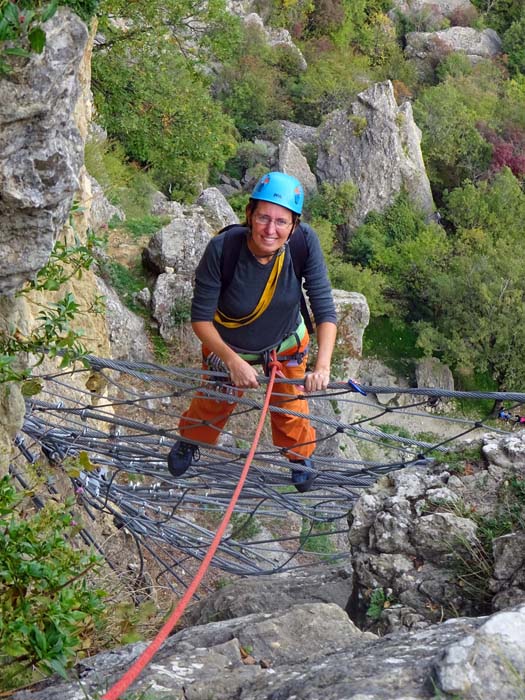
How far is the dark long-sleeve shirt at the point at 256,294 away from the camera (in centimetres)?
325

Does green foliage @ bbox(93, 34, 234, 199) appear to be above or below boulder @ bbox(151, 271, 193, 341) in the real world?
above

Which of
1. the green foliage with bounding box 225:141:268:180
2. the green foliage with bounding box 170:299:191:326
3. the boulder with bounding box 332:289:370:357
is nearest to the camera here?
the green foliage with bounding box 170:299:191:326

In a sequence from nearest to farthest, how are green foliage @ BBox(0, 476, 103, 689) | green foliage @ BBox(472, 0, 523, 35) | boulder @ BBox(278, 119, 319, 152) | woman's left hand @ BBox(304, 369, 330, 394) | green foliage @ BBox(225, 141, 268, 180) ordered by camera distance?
green foliage @ BBox(0, 476, 103, 689)
woman's left hand @ BBox(304, 369, 330, 394)
green foliage @ BBox(225, 141, 268, 180)
boulder @ BBox(278, 119, 319, 152)
green foliage @ BBox(472, 0, 523, 35)

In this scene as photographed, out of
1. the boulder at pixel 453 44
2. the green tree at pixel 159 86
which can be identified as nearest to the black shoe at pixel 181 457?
the green tree at pixel 159 86

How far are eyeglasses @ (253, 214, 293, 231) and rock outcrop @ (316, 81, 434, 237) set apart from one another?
21.4 meters

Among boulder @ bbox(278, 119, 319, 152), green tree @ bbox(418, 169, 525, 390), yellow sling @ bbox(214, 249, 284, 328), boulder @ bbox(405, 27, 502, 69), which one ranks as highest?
boulder @ bbox(405, 27, 502, 69)

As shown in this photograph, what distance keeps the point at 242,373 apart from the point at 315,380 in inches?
12.1

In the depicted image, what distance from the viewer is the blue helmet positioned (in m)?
3.06

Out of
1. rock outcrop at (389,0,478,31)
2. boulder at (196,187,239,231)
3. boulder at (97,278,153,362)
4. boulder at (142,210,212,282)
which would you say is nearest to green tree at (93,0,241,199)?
boulder at (196,187,239,231)

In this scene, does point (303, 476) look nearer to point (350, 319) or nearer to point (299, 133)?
point (350, 319)

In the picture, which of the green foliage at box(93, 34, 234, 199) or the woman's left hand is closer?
the woman's left hand

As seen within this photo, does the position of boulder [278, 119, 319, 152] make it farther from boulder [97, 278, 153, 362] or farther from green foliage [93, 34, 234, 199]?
boulder [97, 278, 153, 362]

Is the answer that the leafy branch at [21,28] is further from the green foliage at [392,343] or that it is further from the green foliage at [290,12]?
the green foliage at [290,12]

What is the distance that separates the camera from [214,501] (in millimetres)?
4418
